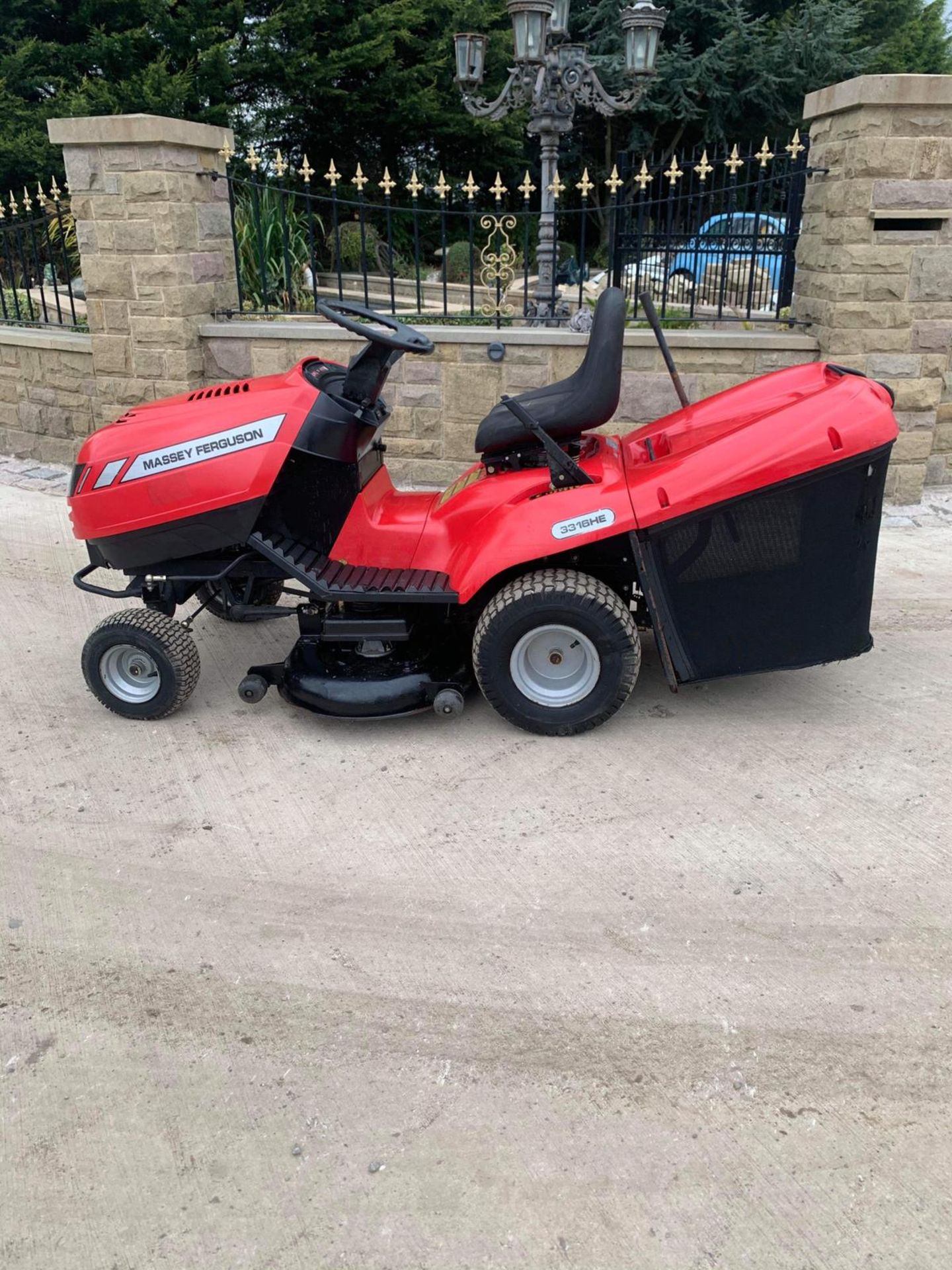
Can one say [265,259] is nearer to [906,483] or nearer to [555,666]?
[906,483]

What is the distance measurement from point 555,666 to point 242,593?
1264 mm

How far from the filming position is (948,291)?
583 cm

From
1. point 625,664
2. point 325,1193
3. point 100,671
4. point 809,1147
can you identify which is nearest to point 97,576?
point 100,671

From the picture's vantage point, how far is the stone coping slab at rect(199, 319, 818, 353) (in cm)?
611

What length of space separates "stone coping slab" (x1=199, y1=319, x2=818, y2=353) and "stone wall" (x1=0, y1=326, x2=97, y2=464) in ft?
3.85

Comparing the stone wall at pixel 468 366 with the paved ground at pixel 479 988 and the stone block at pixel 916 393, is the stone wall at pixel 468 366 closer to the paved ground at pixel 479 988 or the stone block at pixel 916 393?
the stone block at pixel 916 393

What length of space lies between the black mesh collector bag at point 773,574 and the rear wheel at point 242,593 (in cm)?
151

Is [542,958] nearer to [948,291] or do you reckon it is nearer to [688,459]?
[688,459]

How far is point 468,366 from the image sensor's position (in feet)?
20.9

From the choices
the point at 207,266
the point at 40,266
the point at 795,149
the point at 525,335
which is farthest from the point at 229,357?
the point at 795,149

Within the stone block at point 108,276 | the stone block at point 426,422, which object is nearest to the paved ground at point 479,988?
the stone block at point 426,422

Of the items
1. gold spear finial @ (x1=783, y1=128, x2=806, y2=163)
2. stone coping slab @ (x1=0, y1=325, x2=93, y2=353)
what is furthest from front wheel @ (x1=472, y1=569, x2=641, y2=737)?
stone coping slab @ (x1=0, y1=325, x2=93, y2=353)

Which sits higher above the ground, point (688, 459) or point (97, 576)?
point (688, 459)

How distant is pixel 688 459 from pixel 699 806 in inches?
45.8
